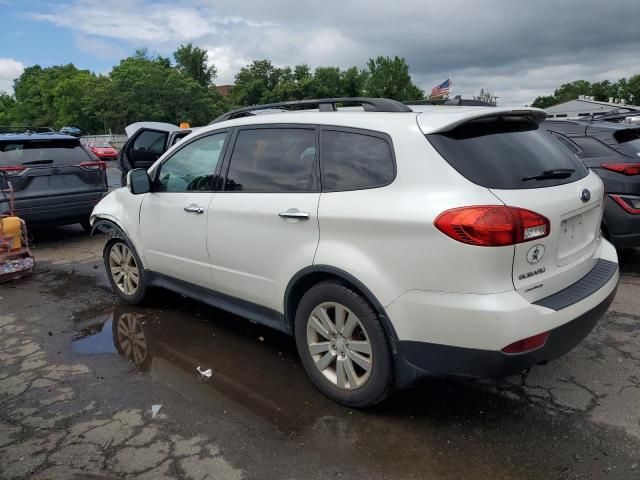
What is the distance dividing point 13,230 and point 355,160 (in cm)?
490

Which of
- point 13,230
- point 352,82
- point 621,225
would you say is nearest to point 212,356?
point 13,230

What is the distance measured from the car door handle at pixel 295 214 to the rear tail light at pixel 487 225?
87cm

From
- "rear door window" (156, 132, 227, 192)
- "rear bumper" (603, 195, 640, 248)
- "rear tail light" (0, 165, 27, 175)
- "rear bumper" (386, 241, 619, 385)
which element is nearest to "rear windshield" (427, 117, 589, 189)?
"rear bumper" (386, 241, 619, 385)

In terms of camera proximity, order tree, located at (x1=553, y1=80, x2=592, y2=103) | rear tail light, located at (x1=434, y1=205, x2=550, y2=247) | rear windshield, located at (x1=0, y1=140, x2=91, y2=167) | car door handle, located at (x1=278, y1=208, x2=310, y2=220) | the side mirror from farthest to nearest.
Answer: tree, located at (x1=553, y1=80, x2=592, y2=103), rear windshield, located at (x1=0, y1=140, x2=91, y2=167), the side mirror, car door handle, located at (x1=278, y1=208, x2=310, y2=220), rear tail light, located at (x1=434, y1=205, x2=550, y2=247)

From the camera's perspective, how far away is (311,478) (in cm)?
249

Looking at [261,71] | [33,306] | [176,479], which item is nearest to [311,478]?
[176,479]

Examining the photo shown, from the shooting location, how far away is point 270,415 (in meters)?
3.05

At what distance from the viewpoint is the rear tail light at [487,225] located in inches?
94.3

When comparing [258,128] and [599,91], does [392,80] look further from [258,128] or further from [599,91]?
[258,128]

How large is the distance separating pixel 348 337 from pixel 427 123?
1.28 metres

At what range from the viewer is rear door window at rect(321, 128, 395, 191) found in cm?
281

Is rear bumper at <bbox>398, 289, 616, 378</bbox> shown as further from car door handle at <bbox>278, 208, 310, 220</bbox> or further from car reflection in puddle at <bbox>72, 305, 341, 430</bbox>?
car door handle at <bbox>278, 208, 310, 220</bbox>

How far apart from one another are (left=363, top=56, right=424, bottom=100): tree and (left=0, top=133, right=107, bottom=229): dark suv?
7062 centimetres

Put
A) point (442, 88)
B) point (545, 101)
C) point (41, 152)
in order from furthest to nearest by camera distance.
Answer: point (545, 101) < point (442, 88) < point (41, 152)
